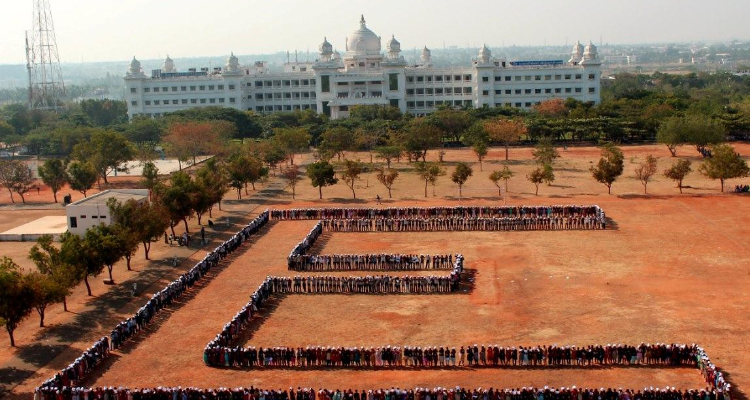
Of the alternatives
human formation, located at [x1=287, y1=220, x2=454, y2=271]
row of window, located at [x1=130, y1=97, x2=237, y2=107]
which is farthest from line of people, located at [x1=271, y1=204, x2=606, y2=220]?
row of window, located at [x1=130, y1=97, x2=237, y2=107]

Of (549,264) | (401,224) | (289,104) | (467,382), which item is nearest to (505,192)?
(401,224)

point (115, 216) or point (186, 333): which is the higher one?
point (115, 216)

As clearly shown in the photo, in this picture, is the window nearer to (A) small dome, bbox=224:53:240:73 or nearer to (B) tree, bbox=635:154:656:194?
(A) small dome, bbox=224:53:240:73

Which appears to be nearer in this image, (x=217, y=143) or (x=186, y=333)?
(x=186, y=333)

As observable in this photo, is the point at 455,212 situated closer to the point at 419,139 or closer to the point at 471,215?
the point at 471,215

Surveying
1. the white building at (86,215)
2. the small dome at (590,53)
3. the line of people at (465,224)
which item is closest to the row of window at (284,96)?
the small dome at (590,53)

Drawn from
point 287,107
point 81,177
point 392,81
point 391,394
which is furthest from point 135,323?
point 287,107

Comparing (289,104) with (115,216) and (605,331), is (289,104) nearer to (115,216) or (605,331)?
(115,216)

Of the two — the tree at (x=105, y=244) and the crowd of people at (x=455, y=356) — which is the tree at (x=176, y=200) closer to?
the tree at (x=105, y=244)
